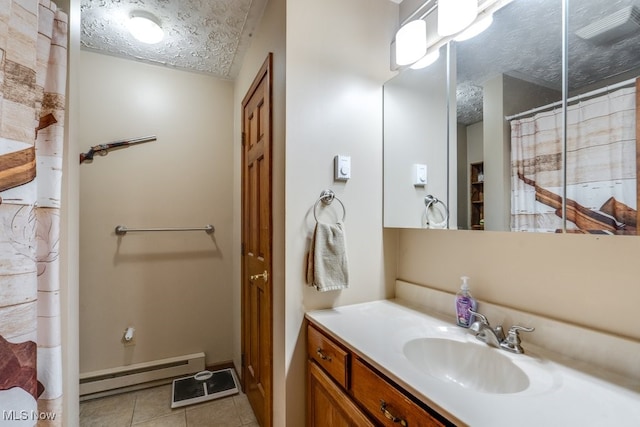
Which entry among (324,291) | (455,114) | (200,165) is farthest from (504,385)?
Answer: (200,165)

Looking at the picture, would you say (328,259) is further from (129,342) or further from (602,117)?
(129,342)

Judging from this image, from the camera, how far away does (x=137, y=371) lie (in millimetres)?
1967

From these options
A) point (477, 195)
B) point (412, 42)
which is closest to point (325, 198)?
point (477, 195)

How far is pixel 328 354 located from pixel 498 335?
0.59m

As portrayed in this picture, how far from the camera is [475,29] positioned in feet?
3.46

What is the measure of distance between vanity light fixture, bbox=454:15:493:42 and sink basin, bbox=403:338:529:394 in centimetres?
114

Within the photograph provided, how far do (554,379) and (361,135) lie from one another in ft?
3.67

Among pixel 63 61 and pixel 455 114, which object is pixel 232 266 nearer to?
pixel 63 61

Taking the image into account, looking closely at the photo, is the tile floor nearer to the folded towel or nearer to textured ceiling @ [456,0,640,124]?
the folded towel

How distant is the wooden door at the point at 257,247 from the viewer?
4.55 feet

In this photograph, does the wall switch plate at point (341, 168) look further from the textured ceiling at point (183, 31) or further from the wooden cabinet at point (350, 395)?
the textured ceiling at point (183, 31)

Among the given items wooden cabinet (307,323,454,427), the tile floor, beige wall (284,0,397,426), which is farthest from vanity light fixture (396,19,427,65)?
the tile floor

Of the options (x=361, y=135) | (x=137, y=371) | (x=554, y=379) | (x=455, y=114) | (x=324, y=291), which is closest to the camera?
(x=554, y=379)

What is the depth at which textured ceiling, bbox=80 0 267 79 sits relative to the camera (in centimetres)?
150
